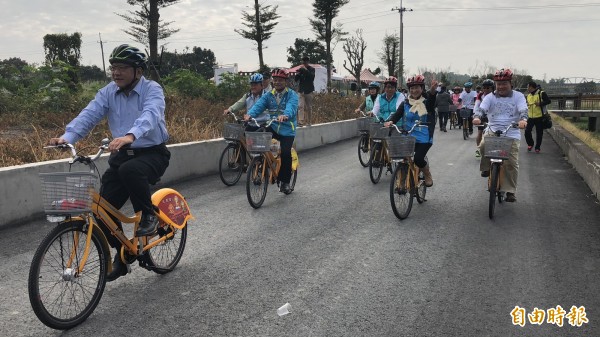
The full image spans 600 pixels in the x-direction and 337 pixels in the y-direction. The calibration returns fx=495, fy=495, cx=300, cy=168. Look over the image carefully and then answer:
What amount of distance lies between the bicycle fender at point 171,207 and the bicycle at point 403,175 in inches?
116

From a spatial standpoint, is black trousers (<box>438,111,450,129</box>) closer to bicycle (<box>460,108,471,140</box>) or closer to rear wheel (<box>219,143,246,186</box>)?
bicycle (<box>460,108,471,140</box>)

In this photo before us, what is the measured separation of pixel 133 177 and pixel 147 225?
1.66 feet

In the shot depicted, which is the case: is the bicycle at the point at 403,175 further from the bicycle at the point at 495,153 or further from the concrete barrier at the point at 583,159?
the concrete barrier at the point at 583,159

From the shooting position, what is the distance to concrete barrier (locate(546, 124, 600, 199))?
27.5ft

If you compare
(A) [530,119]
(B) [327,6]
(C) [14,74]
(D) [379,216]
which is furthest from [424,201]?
(B) [327,6]

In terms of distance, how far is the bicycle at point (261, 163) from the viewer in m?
7.28

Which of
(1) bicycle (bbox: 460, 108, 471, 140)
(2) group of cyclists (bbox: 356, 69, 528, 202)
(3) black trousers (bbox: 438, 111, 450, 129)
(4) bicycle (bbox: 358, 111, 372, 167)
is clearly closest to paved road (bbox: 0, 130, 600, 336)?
(2) group of cyclists (bbox: 356, 69, 528, 202)

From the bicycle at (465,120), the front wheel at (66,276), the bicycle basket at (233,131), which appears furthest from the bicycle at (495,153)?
the bicycle at (465,120)

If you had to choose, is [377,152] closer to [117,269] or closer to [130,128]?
[130,128]

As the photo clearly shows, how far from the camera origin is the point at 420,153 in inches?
294

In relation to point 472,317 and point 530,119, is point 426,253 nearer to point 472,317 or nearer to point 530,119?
point 472,317

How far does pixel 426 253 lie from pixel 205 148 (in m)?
6.37

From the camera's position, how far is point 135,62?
13.1 ft

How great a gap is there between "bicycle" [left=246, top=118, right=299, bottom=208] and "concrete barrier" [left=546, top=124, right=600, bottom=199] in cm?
523
